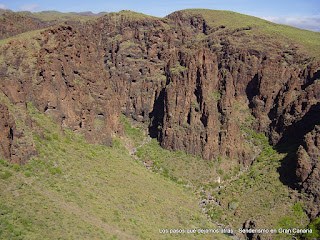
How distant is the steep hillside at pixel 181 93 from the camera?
4650 cm

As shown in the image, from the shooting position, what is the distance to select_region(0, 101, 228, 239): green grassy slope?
26.4 metres

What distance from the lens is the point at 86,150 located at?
Result: 1839 inches

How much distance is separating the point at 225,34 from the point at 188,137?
62.2 m

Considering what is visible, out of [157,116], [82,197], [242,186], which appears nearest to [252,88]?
[157,116]

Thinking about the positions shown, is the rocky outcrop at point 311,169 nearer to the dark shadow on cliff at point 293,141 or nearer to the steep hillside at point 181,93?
the steep hillside at point 181,93

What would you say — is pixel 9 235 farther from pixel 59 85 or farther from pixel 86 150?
pixel 59 85

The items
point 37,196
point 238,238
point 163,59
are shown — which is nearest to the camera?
point 37,196

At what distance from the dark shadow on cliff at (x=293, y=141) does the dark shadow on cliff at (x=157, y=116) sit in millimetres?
29783

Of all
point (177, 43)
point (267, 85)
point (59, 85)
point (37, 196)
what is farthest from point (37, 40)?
point (177, 43)

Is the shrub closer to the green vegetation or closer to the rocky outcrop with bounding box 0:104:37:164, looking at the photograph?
the rocky outcrop with bounding box 0:104:37:164

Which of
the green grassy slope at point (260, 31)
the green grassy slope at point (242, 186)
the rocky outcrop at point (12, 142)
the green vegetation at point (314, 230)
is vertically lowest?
the green grassy slope at point (242, 186)

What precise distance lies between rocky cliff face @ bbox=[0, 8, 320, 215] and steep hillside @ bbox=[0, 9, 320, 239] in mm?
196

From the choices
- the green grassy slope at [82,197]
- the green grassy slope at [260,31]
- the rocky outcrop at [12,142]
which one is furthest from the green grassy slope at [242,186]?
the green grassy slope at [260,31]

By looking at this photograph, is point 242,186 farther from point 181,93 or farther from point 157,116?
point 157,116
